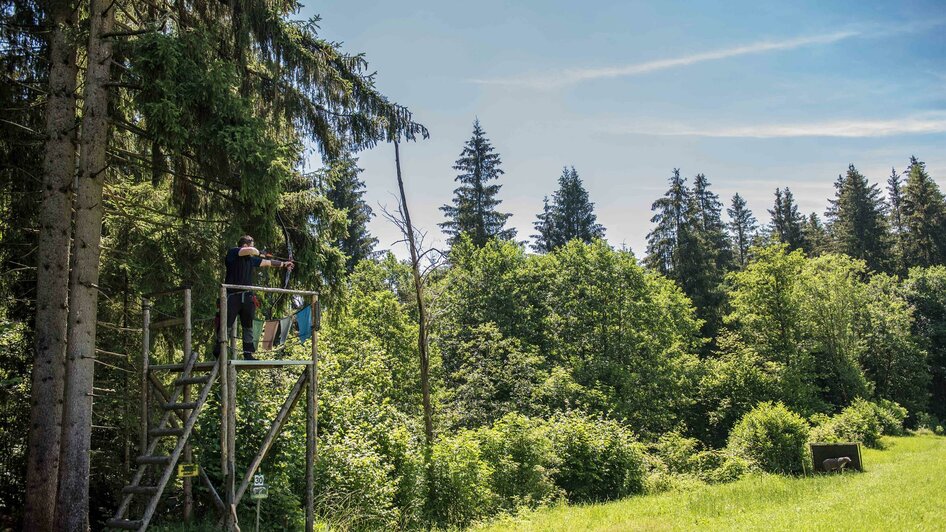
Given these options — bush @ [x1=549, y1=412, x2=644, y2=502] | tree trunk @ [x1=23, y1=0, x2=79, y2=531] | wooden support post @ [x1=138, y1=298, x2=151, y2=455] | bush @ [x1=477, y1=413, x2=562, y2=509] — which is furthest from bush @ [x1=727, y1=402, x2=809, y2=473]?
tree trunk @ [x1=23, y1=0, x2=79, y2=531]

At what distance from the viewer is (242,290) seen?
7793mm

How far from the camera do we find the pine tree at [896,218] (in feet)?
171

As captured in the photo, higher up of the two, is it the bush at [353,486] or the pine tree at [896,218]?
the pine tree at [896,218]

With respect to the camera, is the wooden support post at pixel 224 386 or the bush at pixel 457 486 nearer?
the wooden support post at pixel 224 386

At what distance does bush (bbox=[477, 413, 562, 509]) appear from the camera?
595 inches

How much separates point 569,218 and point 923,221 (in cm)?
3064

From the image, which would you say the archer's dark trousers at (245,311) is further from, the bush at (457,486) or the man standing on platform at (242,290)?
the bush at (457,486)

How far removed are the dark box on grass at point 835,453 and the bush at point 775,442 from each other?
46 centimetres

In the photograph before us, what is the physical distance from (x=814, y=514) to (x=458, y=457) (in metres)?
6.76

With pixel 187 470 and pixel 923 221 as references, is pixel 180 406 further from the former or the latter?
pixel 923 221

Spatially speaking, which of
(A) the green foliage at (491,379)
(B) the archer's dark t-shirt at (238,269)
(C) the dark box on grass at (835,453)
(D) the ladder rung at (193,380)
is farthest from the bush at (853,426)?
(D) the ladder rung at (193,380)

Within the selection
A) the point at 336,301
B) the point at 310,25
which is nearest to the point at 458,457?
the point at 336,301

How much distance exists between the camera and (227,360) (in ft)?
24.8

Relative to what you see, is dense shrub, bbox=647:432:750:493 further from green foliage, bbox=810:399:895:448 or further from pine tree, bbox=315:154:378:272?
pine tree, bbox=315:154:378:272
